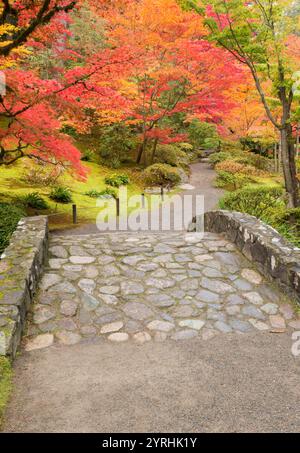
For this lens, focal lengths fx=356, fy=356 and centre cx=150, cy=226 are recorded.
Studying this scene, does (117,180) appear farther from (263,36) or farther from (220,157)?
(263,36)

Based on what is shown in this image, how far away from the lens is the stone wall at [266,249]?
15.8ft

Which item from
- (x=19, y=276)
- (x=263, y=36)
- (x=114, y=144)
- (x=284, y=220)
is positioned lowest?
(x=19, y=276)

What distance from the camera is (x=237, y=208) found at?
28.9 ft

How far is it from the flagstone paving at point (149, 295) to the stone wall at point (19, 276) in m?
0.22

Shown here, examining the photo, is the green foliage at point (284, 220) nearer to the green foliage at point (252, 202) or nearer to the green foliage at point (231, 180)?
the green foliage at point (252, 202)

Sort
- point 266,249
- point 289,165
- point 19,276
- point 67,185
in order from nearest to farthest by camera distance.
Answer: point 19,276
point 266,249
point 289,165
point 67,185

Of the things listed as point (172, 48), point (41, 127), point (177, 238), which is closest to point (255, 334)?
point (177, 238)

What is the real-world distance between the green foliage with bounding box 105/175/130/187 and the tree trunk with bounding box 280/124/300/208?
9.87 m

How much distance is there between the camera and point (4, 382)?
314 centimetres

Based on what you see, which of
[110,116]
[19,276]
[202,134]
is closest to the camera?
[19,276]

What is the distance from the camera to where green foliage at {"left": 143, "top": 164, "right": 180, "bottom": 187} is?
18875mm

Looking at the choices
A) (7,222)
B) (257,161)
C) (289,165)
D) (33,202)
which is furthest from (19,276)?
(257,161)

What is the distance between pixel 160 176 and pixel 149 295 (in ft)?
47.8
